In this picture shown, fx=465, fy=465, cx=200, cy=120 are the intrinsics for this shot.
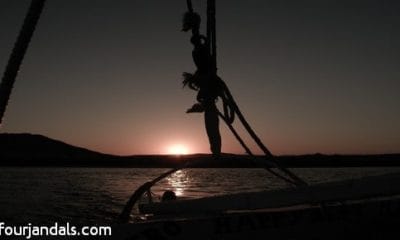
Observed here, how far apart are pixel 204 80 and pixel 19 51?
3354 mm

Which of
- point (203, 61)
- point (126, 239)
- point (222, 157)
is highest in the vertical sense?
point (203, 61)

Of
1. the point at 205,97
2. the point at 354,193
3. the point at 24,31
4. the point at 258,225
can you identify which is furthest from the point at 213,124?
the point at 24,31

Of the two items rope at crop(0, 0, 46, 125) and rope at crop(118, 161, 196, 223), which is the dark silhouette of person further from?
rope at crop(0, 0, 46, 125)

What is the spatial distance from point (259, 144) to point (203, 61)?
1.51 meters

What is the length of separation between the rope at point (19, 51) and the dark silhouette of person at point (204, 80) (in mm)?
3122

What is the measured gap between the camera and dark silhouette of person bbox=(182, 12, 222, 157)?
23.1 ft

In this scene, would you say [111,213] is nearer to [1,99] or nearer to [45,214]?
[45,214]

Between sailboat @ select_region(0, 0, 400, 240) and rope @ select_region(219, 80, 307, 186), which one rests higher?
rope @ select_region(219, 80, 307, 186)

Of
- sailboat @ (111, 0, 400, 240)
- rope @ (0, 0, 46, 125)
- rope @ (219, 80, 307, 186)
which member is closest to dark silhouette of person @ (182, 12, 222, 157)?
rope @ (219, 80, 307, 186)

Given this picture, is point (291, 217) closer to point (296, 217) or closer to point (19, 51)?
point (296, 217)

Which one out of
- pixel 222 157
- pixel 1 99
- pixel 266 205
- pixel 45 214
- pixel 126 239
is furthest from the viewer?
pixel 45 214

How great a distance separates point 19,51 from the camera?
4.12 metres

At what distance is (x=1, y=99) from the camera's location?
3.92 m

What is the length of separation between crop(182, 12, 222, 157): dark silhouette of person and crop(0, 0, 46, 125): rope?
10.2ft
